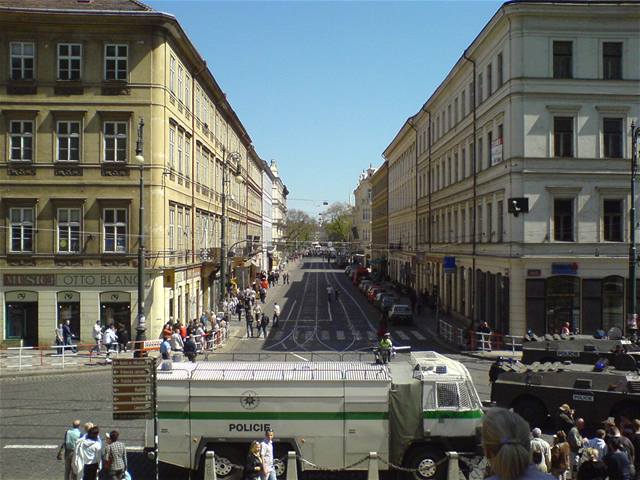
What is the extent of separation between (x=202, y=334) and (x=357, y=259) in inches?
4192

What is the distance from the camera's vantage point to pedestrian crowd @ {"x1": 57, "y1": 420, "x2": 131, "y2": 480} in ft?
41.0

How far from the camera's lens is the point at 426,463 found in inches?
560

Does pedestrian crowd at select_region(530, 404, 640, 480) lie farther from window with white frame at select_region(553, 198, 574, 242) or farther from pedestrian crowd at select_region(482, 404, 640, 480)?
window with white frame at select_region(553, 198, 574, 242)

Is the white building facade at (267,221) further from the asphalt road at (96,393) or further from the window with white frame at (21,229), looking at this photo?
the window with white frame at (21,229)

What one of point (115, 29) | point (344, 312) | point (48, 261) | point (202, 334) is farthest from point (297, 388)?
point (344, 312)

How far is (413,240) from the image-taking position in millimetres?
71625

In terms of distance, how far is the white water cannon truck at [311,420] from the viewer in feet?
46.3

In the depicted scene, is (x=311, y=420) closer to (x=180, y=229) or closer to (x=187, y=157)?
(x=180, y=229)

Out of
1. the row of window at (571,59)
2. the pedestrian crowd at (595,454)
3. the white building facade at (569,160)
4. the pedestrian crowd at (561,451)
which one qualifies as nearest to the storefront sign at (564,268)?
the white building facade at (569,160)

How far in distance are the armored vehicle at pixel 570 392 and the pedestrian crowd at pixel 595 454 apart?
3535mm

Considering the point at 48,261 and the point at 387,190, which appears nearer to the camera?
the point at 48,261

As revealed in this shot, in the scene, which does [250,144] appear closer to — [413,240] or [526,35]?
[413,240]

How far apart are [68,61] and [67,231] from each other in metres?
8.02

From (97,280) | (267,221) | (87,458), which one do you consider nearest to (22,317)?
(97,280)
